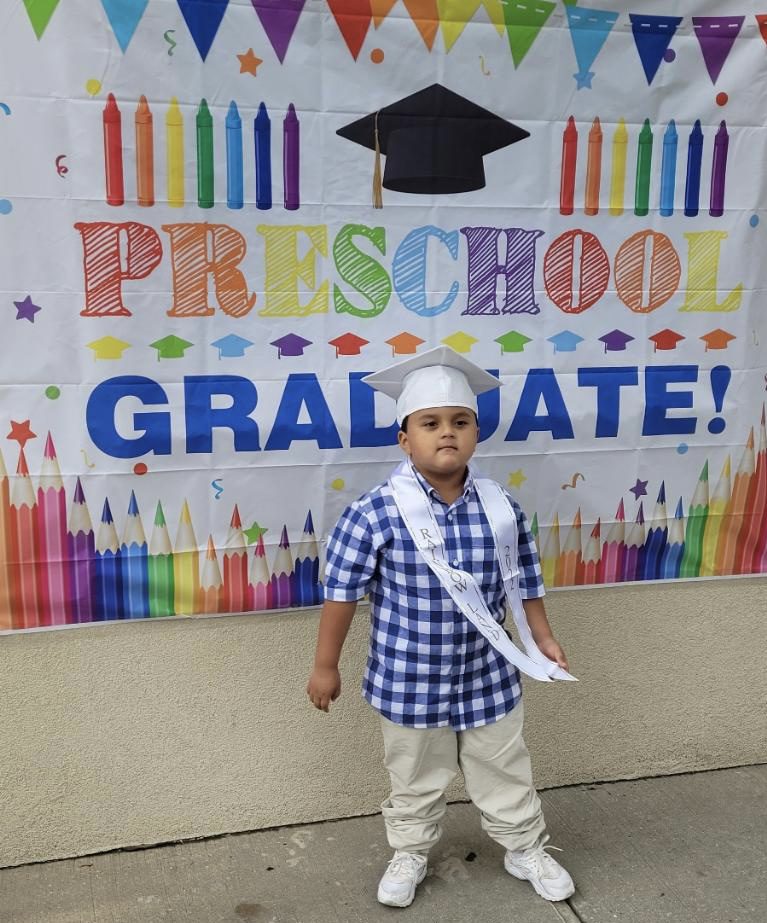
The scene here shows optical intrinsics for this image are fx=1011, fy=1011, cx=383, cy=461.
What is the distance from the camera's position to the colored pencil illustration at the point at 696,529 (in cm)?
351

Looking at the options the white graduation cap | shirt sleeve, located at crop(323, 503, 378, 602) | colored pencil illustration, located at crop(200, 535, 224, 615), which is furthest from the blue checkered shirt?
colored pencil illustration, located at crop(200, 535, 224, 615)

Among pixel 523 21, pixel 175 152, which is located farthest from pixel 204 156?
pixel 523 21

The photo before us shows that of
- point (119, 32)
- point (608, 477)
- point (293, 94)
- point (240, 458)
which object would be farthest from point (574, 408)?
point (119, 32)

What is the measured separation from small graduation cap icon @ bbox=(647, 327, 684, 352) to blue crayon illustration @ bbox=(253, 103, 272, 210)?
1342mm

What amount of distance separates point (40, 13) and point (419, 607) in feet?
6.33

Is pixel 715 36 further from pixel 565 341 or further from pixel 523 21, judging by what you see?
pixel 565 341

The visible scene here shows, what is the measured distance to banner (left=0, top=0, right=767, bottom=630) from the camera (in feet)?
9.50

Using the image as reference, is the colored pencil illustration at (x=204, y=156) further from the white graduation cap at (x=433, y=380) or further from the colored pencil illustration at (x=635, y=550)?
the colored pencil illustration at (x=635, y=550)

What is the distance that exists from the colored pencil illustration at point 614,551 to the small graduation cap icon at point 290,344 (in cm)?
121

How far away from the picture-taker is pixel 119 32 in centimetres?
283

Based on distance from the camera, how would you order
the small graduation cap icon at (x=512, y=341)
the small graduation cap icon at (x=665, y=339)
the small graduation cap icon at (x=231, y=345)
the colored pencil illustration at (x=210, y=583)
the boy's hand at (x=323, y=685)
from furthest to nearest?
the small graduation cap icon at (x=665, y=339), the small graduation cap icon at (x=512, y=341), the colored pencil illustration at (x=210, y=583), the small graduation cap icon at (x=231, y=345), the boy's hand at (x=323, y=685)

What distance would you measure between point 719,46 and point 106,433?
2.31 metres

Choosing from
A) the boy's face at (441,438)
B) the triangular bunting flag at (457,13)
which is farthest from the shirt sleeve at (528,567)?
the triangular bunting flag at (457,13)

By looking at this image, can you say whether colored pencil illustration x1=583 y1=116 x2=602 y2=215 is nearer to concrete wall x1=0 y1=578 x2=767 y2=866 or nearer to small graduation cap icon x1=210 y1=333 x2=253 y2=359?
small graduation cap icon x1=210 y1=333 x2=253 y2=359
